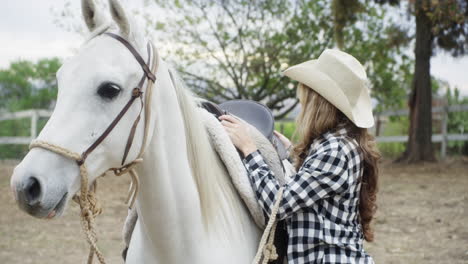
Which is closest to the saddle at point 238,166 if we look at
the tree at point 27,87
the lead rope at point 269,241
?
the lead rope at point 269,241

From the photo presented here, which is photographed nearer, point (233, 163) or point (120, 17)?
point (120, 17)

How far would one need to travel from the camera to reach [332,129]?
196 centimetres

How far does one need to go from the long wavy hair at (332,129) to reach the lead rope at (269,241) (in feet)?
1.00

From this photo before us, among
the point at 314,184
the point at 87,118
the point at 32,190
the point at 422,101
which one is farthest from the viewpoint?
the point at 422,101

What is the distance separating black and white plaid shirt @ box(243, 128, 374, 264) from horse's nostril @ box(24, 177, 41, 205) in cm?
89

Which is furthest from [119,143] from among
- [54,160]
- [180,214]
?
[180,214]

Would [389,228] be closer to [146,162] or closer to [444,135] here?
[146,162]

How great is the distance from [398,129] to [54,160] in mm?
14328

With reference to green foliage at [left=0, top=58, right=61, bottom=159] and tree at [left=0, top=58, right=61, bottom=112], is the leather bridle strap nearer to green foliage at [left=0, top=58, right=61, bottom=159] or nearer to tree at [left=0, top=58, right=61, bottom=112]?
green foliage at [left=0, top=58, right=61, bottom=159]

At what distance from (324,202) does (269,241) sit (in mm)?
276

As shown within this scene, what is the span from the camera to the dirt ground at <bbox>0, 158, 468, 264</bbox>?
4859mm

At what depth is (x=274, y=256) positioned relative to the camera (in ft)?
6.11

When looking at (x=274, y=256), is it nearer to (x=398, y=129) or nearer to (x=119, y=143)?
(x=119, y=143)

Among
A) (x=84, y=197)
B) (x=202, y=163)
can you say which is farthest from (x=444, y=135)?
(x=84, y=197)
